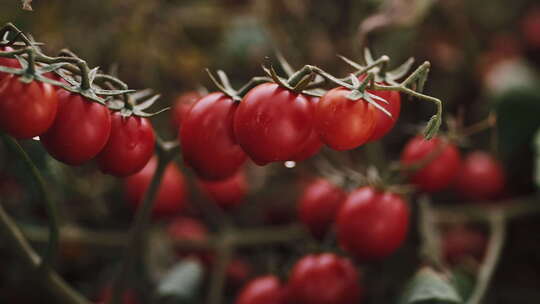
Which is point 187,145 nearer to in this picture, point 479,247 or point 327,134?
point 327,134

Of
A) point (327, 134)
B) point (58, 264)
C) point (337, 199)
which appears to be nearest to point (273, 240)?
point (337, 199)

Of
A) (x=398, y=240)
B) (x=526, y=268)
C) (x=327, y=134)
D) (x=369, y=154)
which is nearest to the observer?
(x=327, y=134)

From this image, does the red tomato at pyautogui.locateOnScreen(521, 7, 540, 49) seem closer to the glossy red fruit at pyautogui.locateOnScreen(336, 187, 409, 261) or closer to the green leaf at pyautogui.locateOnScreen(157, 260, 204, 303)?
the glossy red fruit at pyautogui.locateOnScreen(336, 187, 409, 261)

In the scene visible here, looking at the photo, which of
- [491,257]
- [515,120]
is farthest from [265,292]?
[515,120]

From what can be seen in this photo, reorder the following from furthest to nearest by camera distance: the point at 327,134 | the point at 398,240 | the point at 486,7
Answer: the point at 486,7 → the point at 398,240 → the point at 327,134

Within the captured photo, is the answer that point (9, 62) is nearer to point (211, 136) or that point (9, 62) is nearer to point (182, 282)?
point (211, 136)

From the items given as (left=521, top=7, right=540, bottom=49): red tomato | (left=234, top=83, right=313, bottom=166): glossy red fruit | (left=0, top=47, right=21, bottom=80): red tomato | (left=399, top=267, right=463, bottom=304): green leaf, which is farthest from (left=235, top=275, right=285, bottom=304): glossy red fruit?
(left=521, top=7, right=540, bottom=49): red tomato
